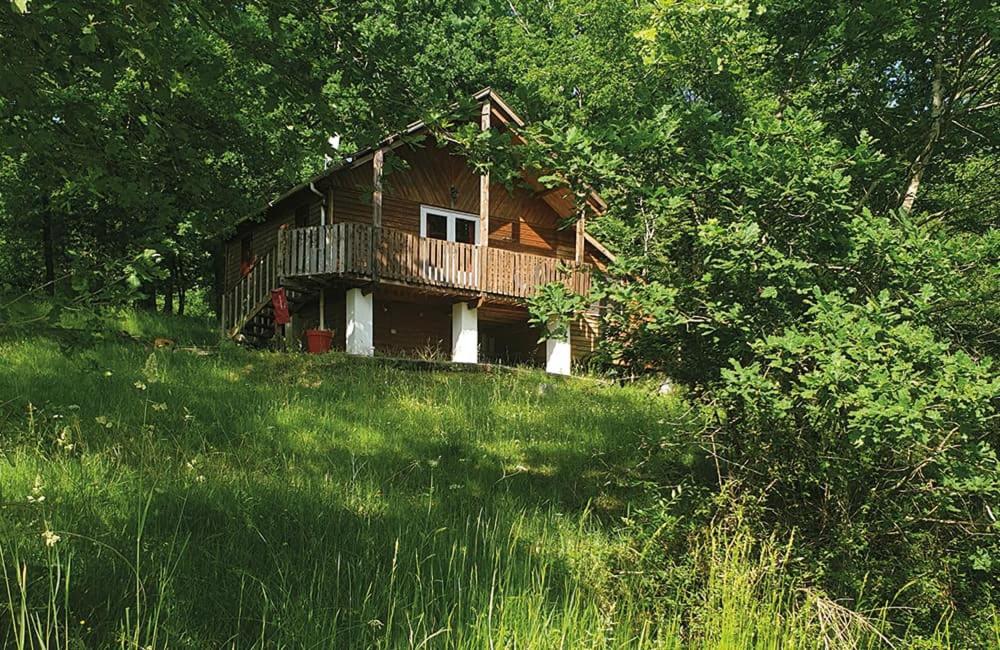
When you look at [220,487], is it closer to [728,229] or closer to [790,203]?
[728,229]

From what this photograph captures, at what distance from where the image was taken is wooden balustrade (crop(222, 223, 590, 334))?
52.7ft

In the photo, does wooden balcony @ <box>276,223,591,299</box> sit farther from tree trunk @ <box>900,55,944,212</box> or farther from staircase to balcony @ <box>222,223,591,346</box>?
tree trunk @ <box>900,55,944,212</box>

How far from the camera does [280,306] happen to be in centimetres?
1730

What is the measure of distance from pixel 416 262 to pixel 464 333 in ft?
7.47

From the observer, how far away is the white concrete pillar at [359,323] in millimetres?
16411

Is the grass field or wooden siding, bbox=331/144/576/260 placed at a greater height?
wooden siding, bbox=331/144/576/260

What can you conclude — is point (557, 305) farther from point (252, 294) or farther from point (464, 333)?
point (252, 294)

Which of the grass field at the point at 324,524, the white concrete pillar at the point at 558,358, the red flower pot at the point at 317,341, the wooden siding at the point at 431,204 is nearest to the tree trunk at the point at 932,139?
the grass field at the point at 324,524

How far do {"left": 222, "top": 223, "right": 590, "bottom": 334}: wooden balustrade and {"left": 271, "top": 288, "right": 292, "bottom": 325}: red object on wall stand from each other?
445 mm

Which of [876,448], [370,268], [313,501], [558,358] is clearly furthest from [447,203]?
[876,448]

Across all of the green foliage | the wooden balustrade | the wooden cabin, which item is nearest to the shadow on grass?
the green foliage

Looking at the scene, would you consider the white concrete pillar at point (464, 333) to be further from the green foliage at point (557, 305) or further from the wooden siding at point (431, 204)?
the green foliage at point (557, 305)

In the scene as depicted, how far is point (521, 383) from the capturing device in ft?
41.3

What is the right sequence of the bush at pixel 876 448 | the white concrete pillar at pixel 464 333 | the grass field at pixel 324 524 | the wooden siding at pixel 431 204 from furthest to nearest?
the wooden siding at pixel 431 204 → the white concrete pillar at pixel 464 333 → the bush at pixel 876 448 → the grass field at pixel 324 524
